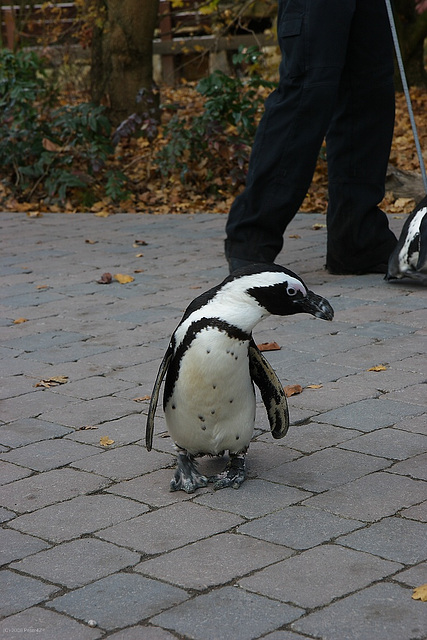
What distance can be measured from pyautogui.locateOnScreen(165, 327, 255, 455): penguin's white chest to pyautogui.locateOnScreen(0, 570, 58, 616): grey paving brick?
79 cm


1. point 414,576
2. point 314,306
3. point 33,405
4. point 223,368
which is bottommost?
point 33,405

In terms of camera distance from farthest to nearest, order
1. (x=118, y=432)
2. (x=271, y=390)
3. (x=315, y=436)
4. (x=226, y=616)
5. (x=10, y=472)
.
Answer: (x=118, y=432)
(x=315, y=436)
(x=10, y=472)
(x=271, y=390)
(x=226, y=616)

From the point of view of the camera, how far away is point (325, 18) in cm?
557

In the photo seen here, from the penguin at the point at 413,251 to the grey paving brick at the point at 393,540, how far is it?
3088 millimetres

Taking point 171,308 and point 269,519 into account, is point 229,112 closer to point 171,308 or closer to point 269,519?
point 171,308

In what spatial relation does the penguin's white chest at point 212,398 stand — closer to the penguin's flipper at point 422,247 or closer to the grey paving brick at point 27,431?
the grey paving brick at point 27,431

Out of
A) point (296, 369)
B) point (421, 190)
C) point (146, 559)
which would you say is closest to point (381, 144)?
point (296, 369)

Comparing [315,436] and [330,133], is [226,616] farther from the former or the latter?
[330,133]

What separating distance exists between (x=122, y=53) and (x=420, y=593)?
10.1 m

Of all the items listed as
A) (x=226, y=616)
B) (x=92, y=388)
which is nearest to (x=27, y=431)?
(x=92, y=388)

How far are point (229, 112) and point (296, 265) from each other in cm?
433

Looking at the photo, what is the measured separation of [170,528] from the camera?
305 centimetres

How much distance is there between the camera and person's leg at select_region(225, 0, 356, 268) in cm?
560

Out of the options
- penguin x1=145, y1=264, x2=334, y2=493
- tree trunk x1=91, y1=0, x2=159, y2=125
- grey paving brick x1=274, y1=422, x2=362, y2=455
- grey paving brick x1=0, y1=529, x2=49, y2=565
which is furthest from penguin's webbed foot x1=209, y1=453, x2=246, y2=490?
tree trunk x1=91, y1=0, x2=159, y2=125
